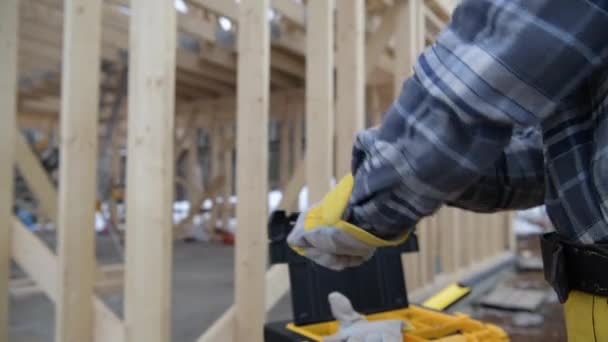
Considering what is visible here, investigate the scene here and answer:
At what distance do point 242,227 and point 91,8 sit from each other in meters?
1.06

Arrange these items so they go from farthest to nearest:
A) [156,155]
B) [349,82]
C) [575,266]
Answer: [349,82] → [156,155] → [575,266]

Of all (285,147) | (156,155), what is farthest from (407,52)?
(285,147)

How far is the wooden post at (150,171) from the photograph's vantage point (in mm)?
1707

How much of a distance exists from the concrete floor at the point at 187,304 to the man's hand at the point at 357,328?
1696mm

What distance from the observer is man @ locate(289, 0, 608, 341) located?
537 millimetres

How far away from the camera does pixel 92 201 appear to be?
194 centimetres

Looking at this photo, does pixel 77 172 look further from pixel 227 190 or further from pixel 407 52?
pixel 227 190

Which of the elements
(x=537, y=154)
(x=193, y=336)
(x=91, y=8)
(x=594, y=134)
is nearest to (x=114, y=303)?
(x=193, y=336)

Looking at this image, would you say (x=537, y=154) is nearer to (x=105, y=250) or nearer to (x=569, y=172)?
(x=569, y=172)

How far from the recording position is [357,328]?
1.00 m

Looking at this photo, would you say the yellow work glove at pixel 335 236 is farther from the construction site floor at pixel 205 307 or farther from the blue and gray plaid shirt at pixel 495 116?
the construction site floor at pixel 205 307

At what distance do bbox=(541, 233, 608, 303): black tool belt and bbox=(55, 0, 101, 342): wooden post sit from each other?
169cm

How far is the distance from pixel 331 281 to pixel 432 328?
0.27 m

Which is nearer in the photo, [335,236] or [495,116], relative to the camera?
[495,116]
